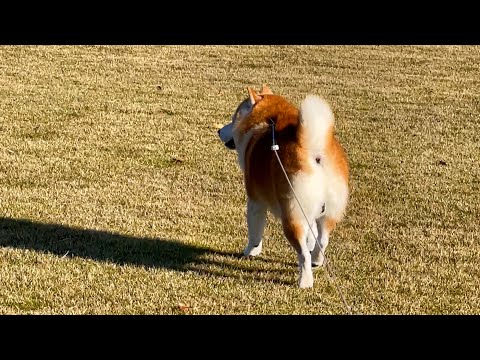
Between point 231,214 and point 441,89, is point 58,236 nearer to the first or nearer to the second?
point 231,214

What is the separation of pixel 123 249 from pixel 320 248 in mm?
1785

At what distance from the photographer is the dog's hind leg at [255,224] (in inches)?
214

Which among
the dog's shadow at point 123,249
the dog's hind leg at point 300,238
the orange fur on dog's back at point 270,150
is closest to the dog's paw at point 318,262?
the dog's shadow at point 123,249

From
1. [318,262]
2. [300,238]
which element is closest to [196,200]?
[318,262]

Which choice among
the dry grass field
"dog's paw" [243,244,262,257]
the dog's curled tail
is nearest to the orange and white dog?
the dog's curled tail

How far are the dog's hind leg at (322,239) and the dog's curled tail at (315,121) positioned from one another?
63 cm

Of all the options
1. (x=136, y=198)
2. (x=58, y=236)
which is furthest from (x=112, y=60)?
(x=58, y=236)

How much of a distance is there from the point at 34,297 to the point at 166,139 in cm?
578

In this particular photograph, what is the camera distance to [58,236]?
6070 millimetres

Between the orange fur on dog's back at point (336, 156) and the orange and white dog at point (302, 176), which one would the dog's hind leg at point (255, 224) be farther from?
the orange fur on dog's back at point (336, 156)

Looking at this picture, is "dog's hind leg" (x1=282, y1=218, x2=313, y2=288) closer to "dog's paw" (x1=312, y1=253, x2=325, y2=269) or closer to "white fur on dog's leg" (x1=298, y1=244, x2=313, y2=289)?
"white fur on dog's leg" (x1=298, y1=244, x2=313, y2=289)

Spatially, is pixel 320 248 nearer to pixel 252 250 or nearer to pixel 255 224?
pixel 255 224

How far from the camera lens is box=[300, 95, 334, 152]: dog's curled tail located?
15.1 feet

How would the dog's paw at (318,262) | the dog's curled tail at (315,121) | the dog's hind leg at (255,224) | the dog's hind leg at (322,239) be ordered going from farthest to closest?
the dog's hind leg at (255,224)
the dog's paw at (318,262)
the dog's hind leg at (322,239)
the dog's curled tail at (315,121)
